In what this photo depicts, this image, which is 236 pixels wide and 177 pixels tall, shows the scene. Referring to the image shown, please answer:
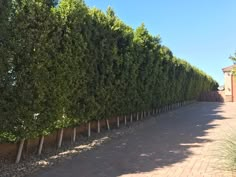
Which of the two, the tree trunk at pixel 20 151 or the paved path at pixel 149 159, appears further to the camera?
the tree trunk at pixel 20 151

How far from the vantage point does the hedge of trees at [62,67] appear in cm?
730

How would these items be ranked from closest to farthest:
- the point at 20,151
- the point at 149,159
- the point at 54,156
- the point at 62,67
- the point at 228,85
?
the point at 20,151 < the point at 149,159 < the point at 54,156 < the point at 62,67 < the point at 228,85

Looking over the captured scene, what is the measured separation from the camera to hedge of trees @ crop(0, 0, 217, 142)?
287 inches

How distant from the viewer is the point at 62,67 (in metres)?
9.14

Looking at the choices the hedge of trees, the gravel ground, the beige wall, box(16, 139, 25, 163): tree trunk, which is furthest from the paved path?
the beige wall

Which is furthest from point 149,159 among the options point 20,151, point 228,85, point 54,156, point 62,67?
point 228,85

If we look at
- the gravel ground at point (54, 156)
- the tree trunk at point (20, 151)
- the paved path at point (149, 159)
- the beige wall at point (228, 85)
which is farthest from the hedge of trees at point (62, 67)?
the beige wall at point (228, 85)

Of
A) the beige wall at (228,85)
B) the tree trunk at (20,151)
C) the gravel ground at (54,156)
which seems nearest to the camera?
the gravel ground at (54,156)

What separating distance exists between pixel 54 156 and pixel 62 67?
7.92ft

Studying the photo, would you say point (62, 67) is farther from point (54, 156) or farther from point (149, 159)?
point (149, 159)

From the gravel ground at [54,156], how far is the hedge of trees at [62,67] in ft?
2.01

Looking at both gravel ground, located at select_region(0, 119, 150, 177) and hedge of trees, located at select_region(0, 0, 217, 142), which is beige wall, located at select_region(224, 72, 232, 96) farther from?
gravel ground, located at select_region(0, 119, 150, 177)

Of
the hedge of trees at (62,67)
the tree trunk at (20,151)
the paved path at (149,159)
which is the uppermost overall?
the hedge of trees at (62,67)

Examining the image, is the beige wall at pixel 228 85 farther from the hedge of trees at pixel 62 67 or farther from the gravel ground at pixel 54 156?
the gravel ground at pixel 54 156
